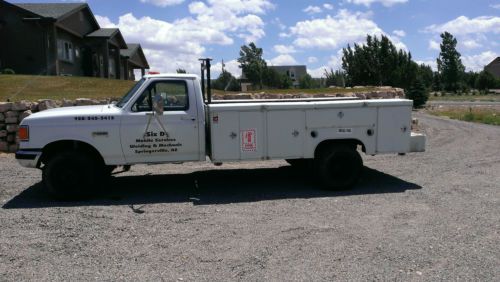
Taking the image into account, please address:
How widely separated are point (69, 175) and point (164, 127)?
5.80 feet

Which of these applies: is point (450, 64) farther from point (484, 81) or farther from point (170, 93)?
point (170, 93)

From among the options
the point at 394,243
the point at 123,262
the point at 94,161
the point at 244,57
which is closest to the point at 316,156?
the point at 394,243

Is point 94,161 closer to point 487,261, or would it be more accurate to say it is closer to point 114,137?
point 114,137

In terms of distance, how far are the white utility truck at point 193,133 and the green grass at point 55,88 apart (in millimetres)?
8385

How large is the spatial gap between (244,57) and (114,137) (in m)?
76.8

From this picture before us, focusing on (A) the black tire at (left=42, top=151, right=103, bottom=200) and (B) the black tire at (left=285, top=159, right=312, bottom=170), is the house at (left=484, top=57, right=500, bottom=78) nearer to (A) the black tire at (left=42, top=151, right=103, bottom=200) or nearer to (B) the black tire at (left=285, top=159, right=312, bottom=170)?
(B) the black tire at (left=285, top=159, right=312, bottom=170)

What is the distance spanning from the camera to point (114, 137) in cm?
815

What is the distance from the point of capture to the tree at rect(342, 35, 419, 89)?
1603 inches

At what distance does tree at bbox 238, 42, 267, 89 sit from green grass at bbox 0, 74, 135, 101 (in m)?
39.1

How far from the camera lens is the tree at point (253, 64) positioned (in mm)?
69688

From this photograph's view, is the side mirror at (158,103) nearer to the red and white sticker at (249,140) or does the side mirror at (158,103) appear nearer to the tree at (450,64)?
the red and white sticker at (249,140)

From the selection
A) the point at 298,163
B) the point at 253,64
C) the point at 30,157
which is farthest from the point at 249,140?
the point at 253,64

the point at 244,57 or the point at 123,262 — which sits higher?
the point at 244,57

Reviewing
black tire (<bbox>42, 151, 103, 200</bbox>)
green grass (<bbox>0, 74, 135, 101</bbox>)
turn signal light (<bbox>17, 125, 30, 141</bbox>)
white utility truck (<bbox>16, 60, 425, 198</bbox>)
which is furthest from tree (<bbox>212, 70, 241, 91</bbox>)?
turn signal light (<bbox>17, 125, 30, 141</bbox>)
